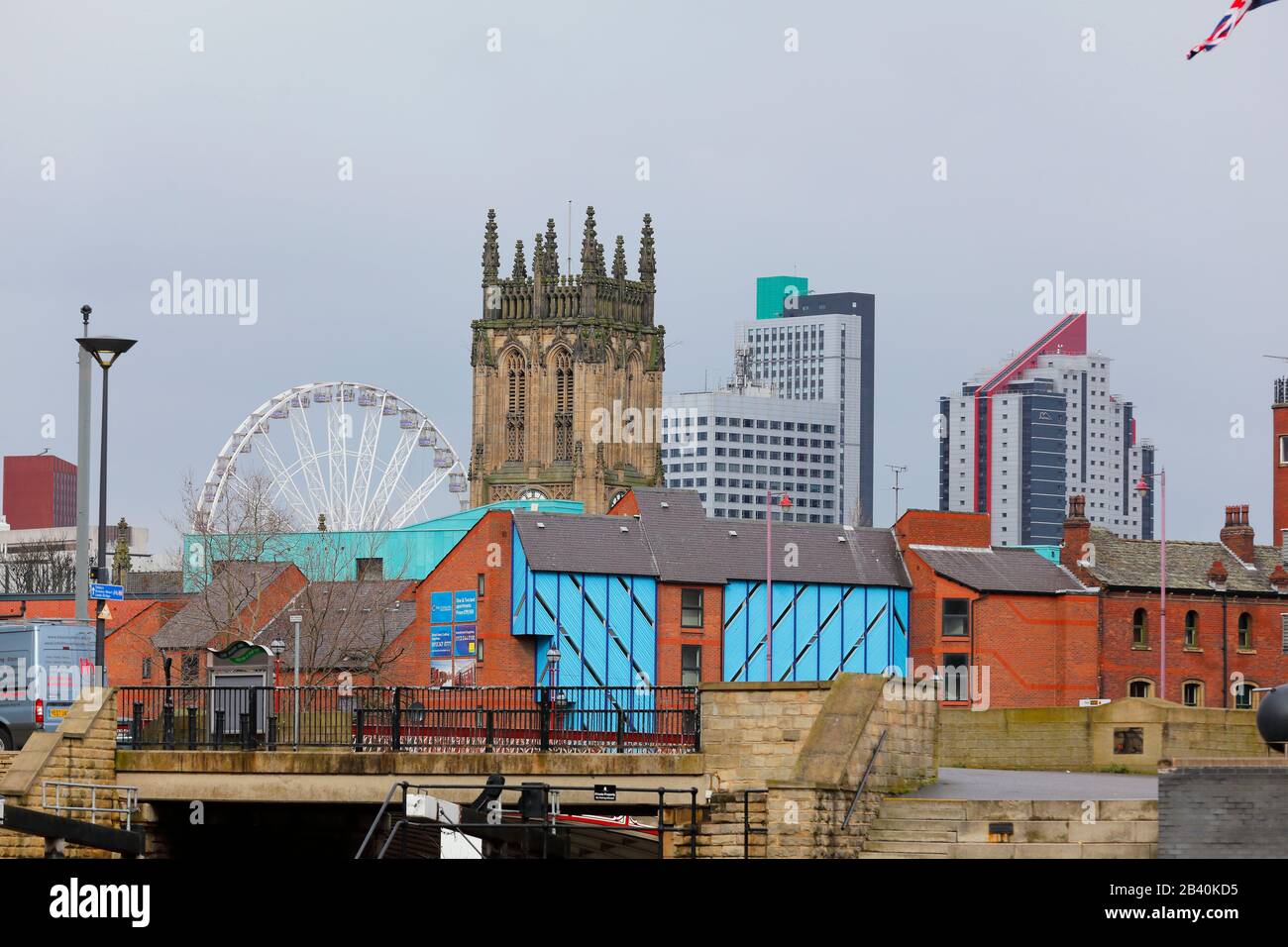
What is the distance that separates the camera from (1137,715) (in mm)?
46469

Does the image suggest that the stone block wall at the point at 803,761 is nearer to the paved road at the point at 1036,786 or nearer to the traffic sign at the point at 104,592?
the paved road at the point at 1036,786

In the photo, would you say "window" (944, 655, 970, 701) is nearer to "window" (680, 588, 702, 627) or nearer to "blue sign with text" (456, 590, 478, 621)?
"window" (680, 588, 702, 627)

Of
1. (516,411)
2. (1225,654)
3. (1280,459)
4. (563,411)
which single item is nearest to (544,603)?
(1225,654)

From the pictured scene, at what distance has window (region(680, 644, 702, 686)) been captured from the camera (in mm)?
90375

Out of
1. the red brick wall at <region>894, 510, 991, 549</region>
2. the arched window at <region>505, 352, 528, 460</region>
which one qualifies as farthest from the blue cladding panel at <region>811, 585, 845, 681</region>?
the arched window at <region>505, 352, 528, 460</region>

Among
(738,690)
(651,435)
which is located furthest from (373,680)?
(651,435)

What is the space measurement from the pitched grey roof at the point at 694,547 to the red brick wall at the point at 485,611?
124cm

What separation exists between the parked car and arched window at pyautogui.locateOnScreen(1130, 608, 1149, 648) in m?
56.0

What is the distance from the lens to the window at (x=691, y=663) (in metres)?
90.4

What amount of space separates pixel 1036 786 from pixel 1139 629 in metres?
52.1

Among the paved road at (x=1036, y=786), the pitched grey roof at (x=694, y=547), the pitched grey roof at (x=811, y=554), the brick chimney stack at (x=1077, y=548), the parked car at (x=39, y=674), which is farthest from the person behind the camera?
the pitched grey roof at (x=811, y=554)

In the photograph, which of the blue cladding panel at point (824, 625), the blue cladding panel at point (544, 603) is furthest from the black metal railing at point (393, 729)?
the blue cladding panel at point (824, 625)

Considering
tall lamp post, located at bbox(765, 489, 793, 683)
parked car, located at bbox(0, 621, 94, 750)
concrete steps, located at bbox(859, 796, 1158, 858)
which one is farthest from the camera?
tall lamp post, located at bbox(765, 489, 793, 683)

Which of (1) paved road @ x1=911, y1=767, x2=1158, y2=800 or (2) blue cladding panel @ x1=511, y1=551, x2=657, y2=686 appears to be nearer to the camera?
(1) paved road @ x1=911, y1=767, x2=1158, y2=800
